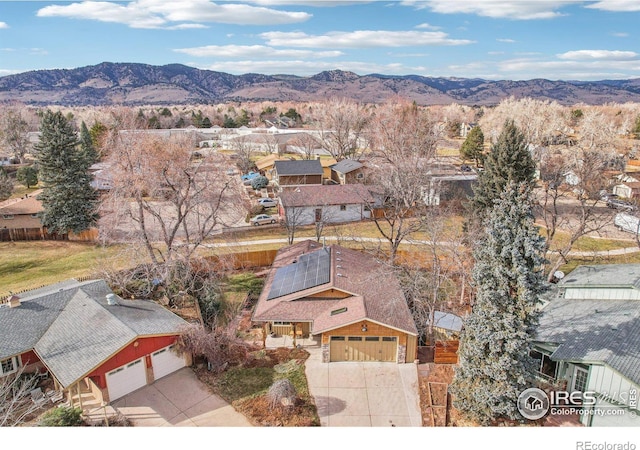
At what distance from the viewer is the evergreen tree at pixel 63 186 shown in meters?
35.4

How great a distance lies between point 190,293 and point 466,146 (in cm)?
4406

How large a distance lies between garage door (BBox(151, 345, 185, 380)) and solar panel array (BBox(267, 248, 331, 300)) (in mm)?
5272

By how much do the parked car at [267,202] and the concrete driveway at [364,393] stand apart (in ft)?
84.9

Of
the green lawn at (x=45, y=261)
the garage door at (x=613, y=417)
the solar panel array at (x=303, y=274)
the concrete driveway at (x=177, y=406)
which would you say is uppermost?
the solar panel array at (x=303, y=274)

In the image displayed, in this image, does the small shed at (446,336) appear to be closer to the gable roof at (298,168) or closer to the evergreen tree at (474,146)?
the gable roof at (298,168)

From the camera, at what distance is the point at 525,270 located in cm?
1410

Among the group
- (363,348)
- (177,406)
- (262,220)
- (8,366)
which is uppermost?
(262,220)

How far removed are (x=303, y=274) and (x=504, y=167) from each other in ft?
49.8

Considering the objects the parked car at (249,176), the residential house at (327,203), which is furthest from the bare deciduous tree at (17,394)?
the parked car at (249,176)

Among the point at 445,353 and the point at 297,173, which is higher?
the point at 297,173

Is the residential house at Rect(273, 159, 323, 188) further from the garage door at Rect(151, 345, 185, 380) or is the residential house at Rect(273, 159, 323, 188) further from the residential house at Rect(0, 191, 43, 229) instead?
the garage door at Rect(151, 345, 185, 380)

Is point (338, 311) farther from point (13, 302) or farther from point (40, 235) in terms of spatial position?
point (40, 235)
